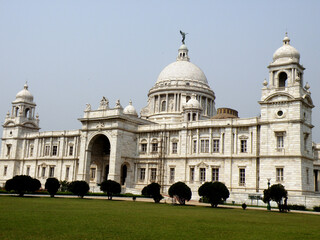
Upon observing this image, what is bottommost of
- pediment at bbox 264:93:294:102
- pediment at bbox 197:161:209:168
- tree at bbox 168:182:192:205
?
tree at bbox 168:182:192:205

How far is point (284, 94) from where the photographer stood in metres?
49.5

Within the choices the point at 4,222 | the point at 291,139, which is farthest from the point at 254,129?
the point at 4,222

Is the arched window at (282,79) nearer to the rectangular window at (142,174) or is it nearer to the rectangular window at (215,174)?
the rectangular window at (215,174)

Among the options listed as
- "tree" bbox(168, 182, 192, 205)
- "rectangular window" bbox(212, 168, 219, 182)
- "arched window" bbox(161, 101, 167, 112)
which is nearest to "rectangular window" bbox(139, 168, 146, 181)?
"rectangular window" bbox(212, 168, 219, 182)

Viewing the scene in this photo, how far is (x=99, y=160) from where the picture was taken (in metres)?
67.7

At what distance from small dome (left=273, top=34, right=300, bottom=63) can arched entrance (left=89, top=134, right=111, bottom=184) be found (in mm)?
31723

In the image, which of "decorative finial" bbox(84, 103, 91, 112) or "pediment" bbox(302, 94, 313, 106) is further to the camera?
"decorative finial" bbox(84, 103, 91, 112)

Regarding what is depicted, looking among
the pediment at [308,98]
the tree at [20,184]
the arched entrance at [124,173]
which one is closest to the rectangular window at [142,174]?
the arched entrance at [124,173]

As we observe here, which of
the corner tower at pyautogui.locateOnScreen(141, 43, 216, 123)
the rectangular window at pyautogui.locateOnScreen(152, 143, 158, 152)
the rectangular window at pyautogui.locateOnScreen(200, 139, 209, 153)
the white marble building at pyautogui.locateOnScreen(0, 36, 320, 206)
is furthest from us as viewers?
the corner tower at pyautogui.locateOnScreen(141, 43, 216, 123)

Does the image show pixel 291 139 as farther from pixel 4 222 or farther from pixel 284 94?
pixel 4 222

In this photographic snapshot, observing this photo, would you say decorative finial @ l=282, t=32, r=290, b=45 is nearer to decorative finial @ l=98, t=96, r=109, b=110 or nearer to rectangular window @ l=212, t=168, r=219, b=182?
rectangular window @ l=212, t=168, r=219, b=182

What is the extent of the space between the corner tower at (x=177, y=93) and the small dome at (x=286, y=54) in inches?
1033

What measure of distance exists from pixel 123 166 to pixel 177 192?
27.8 metres

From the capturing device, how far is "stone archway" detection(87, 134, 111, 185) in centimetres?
6669
